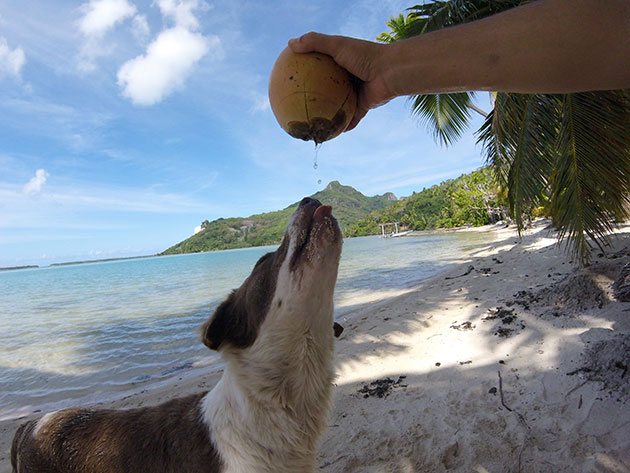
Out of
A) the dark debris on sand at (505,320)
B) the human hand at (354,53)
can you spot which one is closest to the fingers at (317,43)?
the human hand at (354,53)

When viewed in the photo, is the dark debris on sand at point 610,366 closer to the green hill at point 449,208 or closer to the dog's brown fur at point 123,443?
the dog's brown fur at point 123,443

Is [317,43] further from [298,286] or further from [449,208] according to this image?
[449,208]

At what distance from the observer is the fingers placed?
1.42 m

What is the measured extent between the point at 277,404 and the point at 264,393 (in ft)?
0.31

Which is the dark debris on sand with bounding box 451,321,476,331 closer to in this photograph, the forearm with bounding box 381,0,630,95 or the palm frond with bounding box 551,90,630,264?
the palm frond with bounding box 551,90,630,264

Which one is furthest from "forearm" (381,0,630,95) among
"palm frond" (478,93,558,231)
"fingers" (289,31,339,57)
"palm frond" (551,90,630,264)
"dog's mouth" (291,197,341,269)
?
"palm frond" (478,93,558,231)

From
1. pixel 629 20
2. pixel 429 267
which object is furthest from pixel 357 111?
pixel 429 267

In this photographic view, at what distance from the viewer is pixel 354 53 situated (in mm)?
1429

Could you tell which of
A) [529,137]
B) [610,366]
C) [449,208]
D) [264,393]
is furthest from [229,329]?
[449,208]

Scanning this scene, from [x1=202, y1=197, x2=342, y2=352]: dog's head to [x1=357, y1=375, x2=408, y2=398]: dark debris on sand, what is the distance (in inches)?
99.6

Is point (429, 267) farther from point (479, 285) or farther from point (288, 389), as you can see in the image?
point (288, 389)

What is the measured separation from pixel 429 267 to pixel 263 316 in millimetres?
17346

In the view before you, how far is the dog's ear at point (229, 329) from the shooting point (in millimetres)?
2180

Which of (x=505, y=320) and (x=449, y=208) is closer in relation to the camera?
(x=505, y=320)
